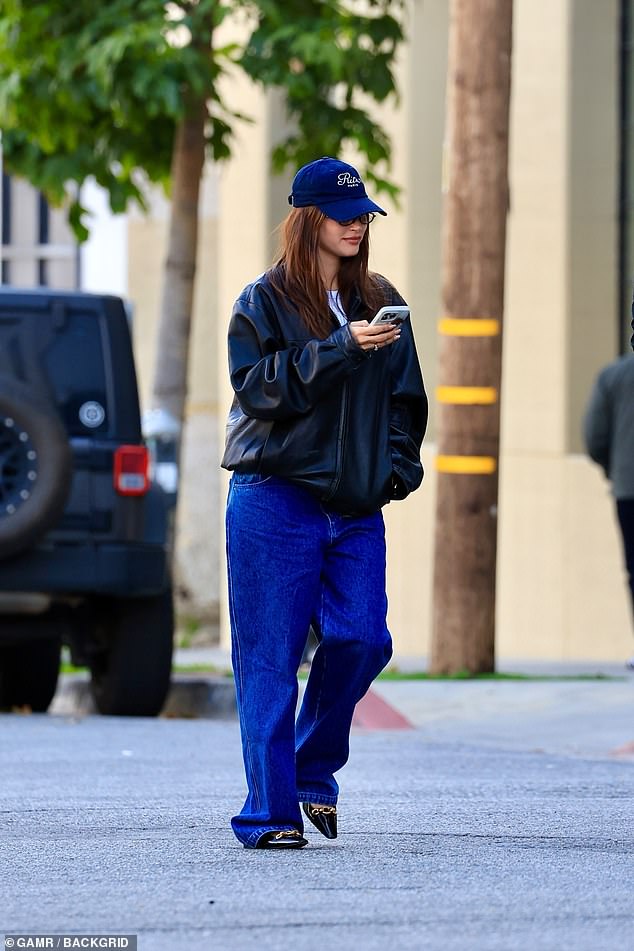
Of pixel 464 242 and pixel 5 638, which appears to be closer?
pixel 5 638

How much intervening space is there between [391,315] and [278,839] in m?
1.37

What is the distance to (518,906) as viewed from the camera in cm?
483

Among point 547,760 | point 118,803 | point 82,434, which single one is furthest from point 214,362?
point 118,803

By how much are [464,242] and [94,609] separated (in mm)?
2869

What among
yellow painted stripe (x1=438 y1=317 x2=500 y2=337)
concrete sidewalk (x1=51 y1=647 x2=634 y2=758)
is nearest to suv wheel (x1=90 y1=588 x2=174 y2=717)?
concrete sidewalk (x1=51 y1=647 x2=634 y2=758)

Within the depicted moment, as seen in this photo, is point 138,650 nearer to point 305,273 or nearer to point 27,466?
point 27,466

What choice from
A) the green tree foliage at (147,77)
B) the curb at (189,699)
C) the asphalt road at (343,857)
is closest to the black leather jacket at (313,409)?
the asphalt road at (343,857)

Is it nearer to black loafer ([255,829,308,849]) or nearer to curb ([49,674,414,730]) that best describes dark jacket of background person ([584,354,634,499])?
curb ([49,674,414,730])

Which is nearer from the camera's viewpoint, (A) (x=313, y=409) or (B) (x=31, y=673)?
(A) (x=313, y=409)

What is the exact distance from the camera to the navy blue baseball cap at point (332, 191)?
5664 mm

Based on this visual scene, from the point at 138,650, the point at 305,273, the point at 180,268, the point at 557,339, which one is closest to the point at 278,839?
the point at 305,273

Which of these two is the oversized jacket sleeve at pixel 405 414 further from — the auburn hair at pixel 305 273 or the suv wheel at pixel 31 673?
the suv wheel at pixel 31 673

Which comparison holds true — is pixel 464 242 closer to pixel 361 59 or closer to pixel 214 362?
pixel 361 59

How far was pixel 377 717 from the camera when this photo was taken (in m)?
10.2
